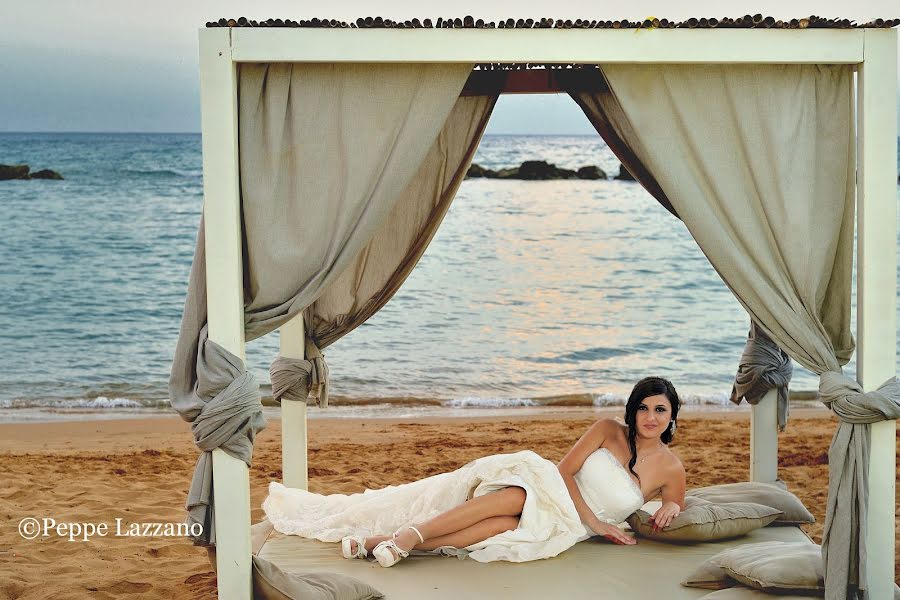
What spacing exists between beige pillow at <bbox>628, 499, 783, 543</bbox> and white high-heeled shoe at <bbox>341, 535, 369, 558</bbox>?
1226 millimetres

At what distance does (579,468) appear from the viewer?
15.1 feet

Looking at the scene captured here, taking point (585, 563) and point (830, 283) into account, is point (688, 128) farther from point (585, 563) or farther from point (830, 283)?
point (585, 563)

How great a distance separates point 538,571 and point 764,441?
1.65 meters

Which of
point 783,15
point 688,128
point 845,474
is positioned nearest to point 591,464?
point 845,474

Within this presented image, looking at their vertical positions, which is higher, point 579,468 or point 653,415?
point 653,415

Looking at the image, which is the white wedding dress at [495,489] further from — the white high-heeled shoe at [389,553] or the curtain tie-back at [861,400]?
the curtain tie-back at [861,400]

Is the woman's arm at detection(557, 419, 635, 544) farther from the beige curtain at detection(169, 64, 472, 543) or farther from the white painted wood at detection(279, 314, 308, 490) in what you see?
the beige curtain at detection(169, 64, 472, 543)

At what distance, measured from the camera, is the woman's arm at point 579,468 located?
14.8 feet

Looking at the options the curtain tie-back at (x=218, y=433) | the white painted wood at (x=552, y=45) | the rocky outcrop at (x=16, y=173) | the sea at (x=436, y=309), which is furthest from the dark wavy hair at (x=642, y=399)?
the rocky outcrop at (x=16, y=173)

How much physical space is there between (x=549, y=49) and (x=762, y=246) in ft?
3.40

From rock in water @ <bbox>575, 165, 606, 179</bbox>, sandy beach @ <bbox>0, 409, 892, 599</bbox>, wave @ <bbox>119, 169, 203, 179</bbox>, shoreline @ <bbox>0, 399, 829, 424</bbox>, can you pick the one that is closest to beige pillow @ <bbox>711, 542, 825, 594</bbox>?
sandy beach @ <bbox>0, 409, 892, 599</bbox>

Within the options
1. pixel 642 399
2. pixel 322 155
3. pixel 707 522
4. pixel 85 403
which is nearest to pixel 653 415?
pixel 642 399

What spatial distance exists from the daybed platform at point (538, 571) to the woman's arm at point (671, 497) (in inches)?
4.6

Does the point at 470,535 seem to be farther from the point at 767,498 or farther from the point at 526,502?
the point at 767,498
